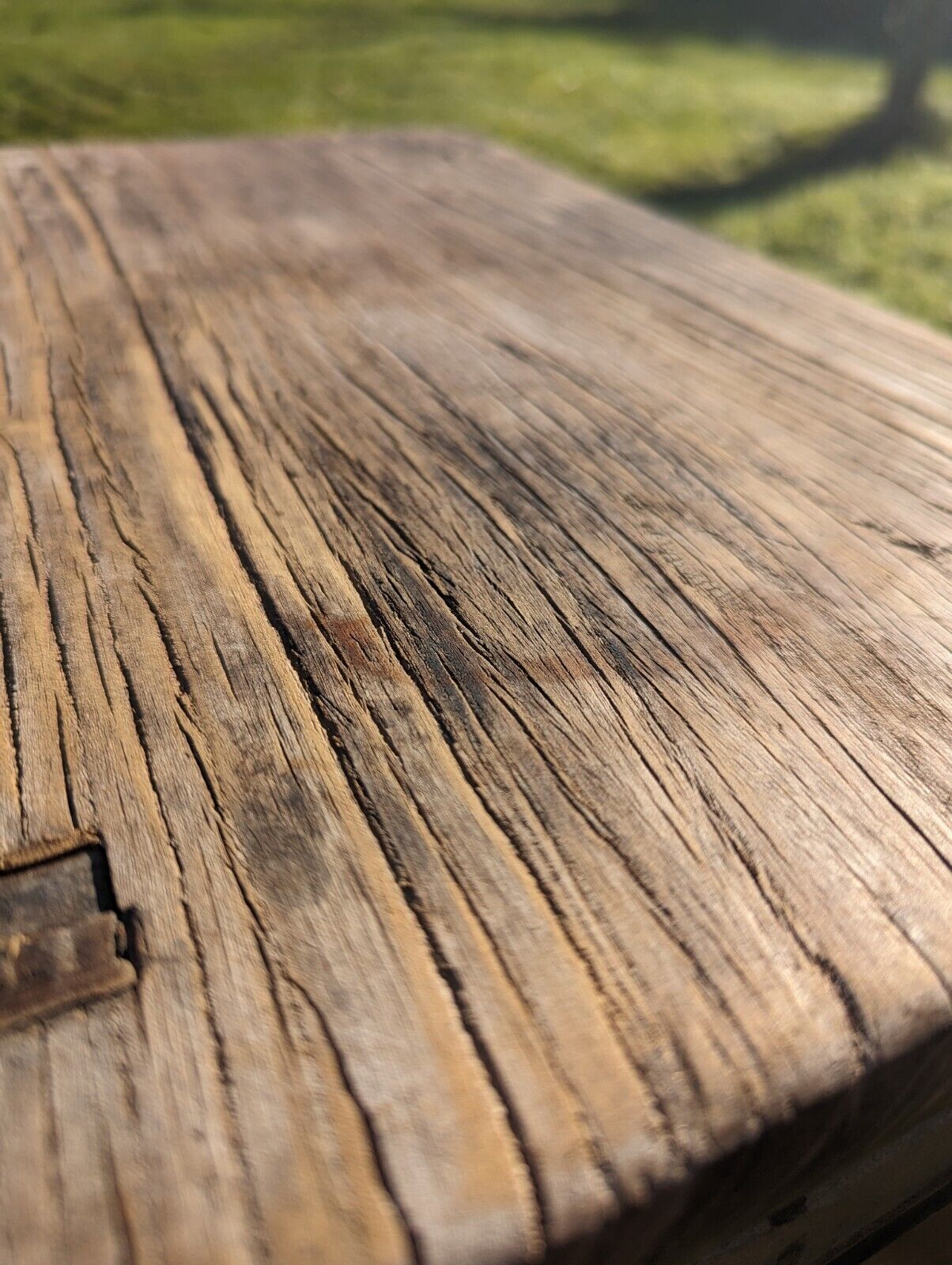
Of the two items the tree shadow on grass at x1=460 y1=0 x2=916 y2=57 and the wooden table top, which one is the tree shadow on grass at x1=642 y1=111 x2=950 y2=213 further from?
the wooden table top

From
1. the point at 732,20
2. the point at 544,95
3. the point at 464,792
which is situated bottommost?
the point at 464,792

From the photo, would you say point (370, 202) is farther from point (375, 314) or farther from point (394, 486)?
point (394, 486)

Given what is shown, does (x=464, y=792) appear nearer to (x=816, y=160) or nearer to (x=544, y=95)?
(x=816, y=160)

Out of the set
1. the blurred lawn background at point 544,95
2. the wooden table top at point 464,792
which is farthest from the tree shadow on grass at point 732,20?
the wooden table top at point 464,792

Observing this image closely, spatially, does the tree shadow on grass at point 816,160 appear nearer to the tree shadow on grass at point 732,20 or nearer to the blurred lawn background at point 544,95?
the blurred lawn background at point 544,95

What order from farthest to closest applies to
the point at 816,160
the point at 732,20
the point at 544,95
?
the point at 732,20 < the point at 544,95 < the point at 816,160

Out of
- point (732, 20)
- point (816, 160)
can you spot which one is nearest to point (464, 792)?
point (816, 160)
